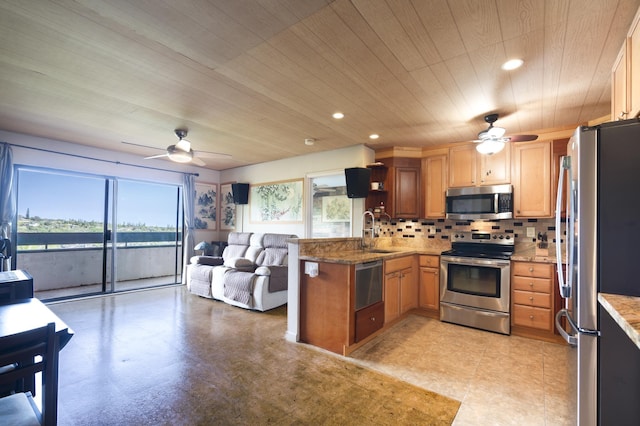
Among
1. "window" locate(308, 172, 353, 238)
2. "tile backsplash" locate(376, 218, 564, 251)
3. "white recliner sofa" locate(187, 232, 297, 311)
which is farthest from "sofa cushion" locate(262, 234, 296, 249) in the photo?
"tile backsplash" locate(376, 218, 564, 251)

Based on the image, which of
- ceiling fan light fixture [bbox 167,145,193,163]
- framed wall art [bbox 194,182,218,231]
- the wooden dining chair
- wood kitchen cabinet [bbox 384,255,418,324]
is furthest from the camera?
framed wall art [bbox 194,182,218,231]

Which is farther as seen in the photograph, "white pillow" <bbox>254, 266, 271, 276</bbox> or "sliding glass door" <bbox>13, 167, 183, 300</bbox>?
"sliding glass door" <bbox>13, 167, 183, 300</bbox>

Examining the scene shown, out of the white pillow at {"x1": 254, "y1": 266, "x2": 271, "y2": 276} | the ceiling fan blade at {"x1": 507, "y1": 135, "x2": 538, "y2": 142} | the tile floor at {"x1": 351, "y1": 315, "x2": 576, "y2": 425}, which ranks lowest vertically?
the tile floor at {"x1": 351, "y1": 315, "x2": 576, "y2": 425}

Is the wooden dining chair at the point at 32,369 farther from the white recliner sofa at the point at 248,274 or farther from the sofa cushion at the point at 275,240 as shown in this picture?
the sofa cushion at the point at 275,240

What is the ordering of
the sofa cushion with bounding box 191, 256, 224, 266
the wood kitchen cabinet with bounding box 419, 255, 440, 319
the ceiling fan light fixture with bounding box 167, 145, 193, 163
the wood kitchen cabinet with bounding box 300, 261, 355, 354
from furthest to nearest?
the sofa cushion with bounding box 191, 256, 224, 266, the wood kitchen cabinet with bounding box 419, 255, 440, 319, the ceiling fan light fixture with bounding box 167, 145, 193, 163, the wood kitchen cabinet with bounding box 300, 261, 355, 354

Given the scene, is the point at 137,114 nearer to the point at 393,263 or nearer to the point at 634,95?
the point at 393,263

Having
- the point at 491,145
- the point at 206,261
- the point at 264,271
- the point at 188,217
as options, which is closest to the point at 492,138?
the point at 491,145

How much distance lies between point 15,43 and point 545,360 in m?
5.17

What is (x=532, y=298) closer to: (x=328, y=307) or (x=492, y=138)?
(x=492, y=138)

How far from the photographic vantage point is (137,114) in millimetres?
3387

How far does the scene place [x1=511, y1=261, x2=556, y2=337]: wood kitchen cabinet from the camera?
10.8 feet

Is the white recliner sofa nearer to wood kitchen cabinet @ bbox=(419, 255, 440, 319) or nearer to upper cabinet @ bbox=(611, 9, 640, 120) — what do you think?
wood kitchen cabinet @ bbox=(419, 255, 440, 319)

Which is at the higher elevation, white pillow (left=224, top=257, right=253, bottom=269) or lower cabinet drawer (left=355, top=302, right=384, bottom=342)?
white pillow (left=224, top=257, right=253, bottom=269)

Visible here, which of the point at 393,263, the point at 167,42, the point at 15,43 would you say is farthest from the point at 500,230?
the point at 15,43
